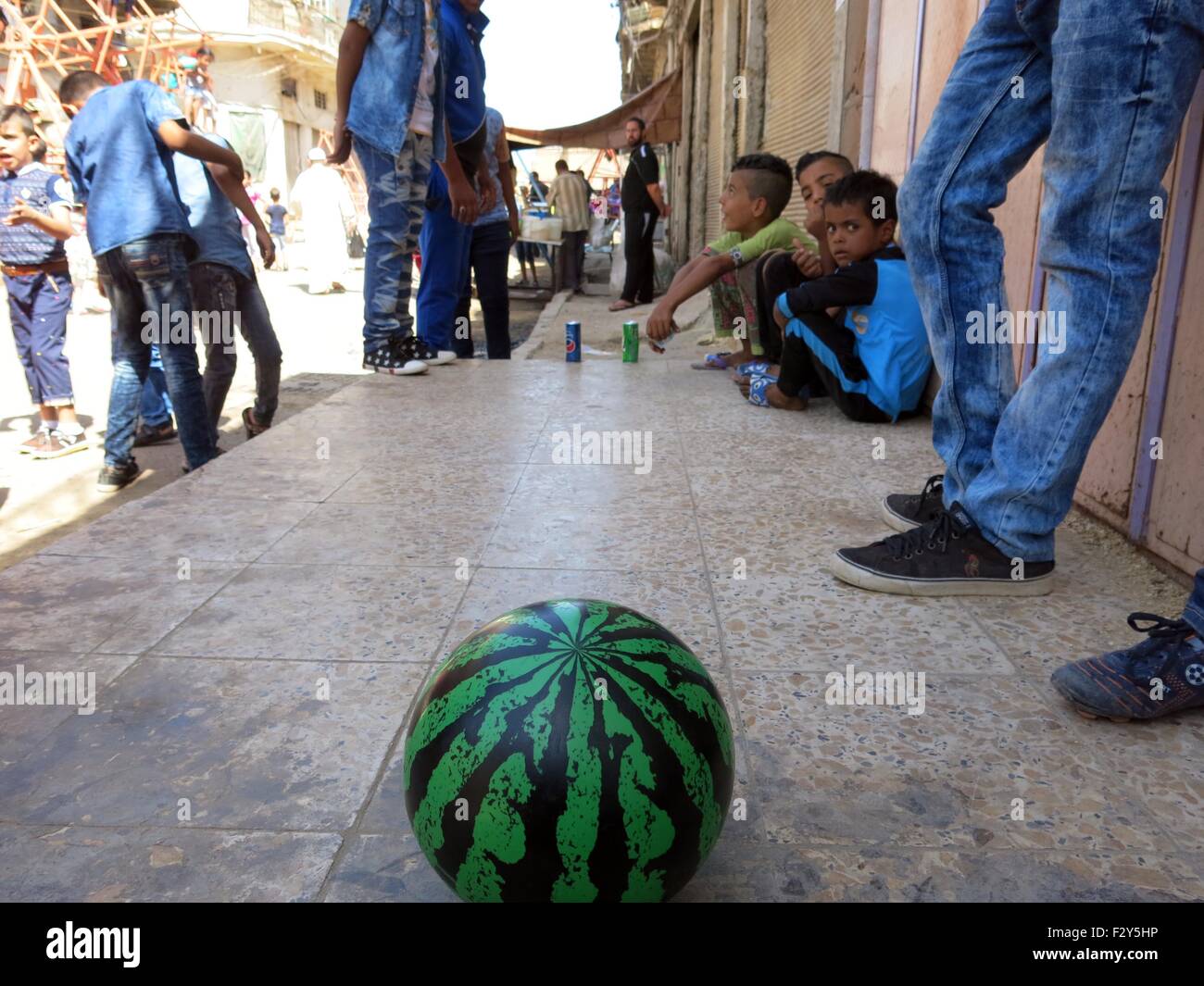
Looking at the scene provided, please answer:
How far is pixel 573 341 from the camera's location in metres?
6.89

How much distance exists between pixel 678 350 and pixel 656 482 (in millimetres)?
4659

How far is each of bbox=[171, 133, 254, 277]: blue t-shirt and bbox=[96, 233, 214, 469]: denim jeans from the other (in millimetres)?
241

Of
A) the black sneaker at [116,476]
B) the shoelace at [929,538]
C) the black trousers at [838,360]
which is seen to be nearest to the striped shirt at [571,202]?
the black sneaker at [116,476]

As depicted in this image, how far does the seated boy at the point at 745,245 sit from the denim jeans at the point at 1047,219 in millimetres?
3067

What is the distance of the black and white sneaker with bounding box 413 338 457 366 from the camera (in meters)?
6.23

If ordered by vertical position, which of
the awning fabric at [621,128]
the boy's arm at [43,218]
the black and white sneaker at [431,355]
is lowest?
the black and white sneaker at [431,355]

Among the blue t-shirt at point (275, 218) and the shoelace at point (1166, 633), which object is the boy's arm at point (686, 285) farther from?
the blue t-shirt at point (275, 218)

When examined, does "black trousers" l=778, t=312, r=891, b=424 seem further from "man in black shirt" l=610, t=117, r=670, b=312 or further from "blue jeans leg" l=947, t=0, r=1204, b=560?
"man in black shirt" l=610, t=117, r=670, b=312

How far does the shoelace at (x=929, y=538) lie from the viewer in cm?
253

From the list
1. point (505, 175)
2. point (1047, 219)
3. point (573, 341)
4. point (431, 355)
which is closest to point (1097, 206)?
point (1047, 219)

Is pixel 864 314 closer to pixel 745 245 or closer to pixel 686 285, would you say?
pixel 686 285

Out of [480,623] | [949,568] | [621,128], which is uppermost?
[621,128]

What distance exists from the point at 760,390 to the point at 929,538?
2.74 meters
